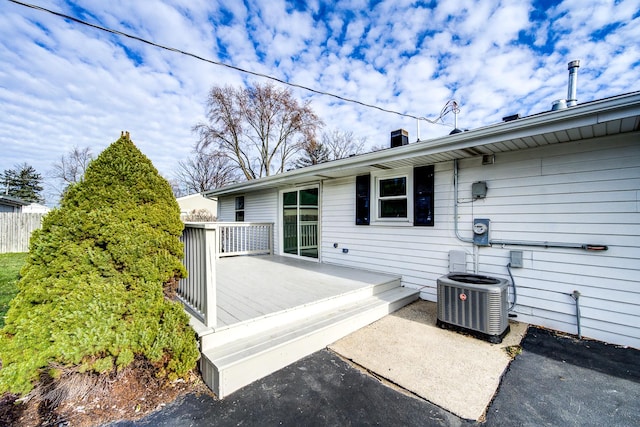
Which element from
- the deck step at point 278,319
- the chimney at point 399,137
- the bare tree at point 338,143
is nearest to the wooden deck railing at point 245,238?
the chimney at point 399,137


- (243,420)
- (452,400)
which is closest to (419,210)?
(452,400)

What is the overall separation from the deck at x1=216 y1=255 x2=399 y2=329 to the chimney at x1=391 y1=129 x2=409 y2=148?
2.64 meters

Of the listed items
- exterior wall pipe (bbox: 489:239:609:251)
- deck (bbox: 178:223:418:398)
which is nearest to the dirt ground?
deck (bbox: 178:223:418:398)

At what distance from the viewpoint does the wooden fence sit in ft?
31.8

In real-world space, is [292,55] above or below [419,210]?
above

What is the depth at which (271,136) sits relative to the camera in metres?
19.5

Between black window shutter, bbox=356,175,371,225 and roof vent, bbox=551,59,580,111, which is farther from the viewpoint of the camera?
black window shutter, bbox=356,175,371,225

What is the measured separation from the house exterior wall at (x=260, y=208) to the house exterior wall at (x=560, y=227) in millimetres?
4426

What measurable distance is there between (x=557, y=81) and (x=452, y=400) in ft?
20.3

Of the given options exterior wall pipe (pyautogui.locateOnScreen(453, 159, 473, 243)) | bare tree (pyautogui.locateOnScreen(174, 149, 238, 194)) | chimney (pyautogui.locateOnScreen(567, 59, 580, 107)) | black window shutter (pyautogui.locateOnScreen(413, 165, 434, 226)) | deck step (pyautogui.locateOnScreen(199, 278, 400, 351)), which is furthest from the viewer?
bare tree (pyautogui.locateOnScreen(174, 149, 238, 194))

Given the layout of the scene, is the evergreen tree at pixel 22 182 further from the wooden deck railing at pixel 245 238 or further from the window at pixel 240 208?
the wooden deck railing at pixel 245 238

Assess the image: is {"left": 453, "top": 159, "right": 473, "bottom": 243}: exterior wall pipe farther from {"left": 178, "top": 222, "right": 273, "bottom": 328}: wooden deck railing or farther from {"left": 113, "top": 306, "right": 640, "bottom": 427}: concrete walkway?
{"left": 178, "top": 222, "right": 273, "bottom": 328}: wooden deck railing

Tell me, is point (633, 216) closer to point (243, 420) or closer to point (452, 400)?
point (452, 400)

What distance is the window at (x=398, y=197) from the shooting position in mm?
4305
